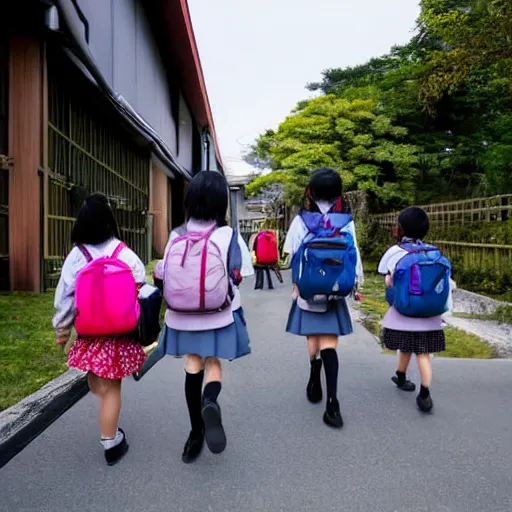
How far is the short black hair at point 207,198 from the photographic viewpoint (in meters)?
2.95

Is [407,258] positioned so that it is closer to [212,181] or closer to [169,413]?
[212,181]

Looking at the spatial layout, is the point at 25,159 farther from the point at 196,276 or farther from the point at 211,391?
the point at 211,391

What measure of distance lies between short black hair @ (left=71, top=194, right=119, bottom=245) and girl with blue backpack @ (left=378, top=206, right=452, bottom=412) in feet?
6.79

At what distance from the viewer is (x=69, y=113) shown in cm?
847

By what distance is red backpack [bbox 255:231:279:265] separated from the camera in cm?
1223

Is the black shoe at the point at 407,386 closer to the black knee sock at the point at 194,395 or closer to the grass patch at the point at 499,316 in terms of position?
the black knee sock at the point at 194,395

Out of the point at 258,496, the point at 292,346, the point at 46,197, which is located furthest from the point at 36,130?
the point at 258,496

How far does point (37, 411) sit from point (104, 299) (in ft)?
4.31

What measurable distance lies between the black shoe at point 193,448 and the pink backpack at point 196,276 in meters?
0.75

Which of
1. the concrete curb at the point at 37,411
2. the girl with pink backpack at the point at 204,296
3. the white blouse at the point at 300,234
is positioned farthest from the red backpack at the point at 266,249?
the girl with pink backpack at the point at 204,296

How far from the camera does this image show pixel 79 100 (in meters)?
8.98

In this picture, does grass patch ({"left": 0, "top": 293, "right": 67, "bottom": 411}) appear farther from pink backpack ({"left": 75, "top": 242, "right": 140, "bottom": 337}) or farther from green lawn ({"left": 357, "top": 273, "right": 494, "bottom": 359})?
green lawn ({"left": 357, "top": 273, "right": 494, "bottom": 359})

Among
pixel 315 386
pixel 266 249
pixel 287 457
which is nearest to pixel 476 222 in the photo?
pixel 266 249

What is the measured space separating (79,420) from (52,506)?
1162 mm
